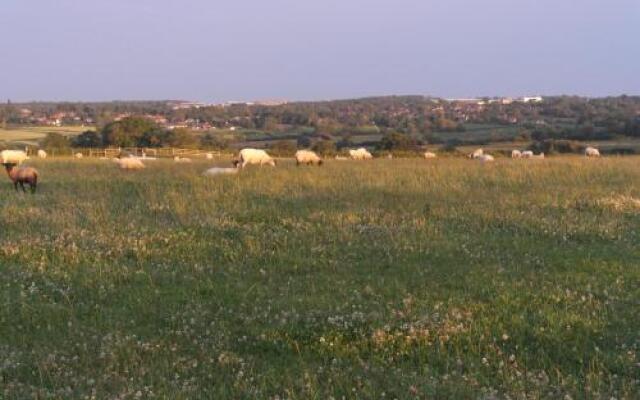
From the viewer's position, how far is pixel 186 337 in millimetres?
7363

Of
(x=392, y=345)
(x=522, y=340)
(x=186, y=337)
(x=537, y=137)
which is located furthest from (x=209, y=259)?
(x=537, y=137)

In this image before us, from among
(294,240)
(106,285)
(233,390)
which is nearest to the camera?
(233,390)

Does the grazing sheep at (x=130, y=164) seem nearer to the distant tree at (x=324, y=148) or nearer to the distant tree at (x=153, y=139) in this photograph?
the distant tree at (x=324, y=148)

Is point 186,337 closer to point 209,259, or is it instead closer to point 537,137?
point 209,259

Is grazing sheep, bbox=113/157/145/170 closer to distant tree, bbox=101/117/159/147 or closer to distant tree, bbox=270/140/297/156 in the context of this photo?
distant tree, bbox=270/140/297/156

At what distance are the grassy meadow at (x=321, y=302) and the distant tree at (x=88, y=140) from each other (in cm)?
7236

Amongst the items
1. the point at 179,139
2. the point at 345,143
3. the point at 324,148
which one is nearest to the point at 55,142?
the point at 179,139

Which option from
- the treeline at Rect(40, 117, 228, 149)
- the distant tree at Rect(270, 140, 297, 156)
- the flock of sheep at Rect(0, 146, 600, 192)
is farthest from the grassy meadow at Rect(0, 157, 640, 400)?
the treeline at Rect(40, 117, 228, 149)

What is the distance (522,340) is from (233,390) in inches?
122

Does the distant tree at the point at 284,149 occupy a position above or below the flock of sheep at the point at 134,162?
below

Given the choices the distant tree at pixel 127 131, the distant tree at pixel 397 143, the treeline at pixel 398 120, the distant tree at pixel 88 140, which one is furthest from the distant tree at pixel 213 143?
the distant tree at pixel 397 143

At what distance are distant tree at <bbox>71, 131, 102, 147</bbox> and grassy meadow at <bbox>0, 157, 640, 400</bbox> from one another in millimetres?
72359

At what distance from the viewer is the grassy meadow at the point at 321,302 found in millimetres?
6133

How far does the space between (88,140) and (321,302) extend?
84478mm
